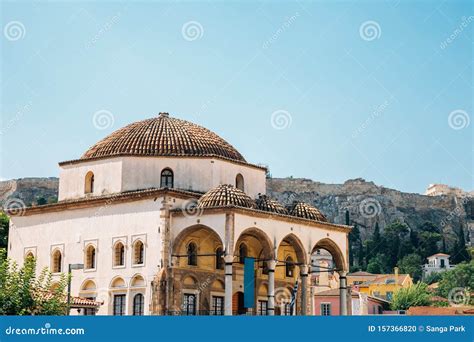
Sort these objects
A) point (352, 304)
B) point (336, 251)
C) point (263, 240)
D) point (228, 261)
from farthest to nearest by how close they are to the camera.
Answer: point (352, 304) → point (336, 251) → point (263, 240) → point (228, 261)

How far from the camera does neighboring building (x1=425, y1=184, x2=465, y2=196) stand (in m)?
156

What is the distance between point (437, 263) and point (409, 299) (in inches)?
1738

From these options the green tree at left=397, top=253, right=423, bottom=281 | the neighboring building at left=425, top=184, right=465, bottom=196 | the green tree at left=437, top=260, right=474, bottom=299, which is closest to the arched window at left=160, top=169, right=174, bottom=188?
the green tree at left=437, top=260, right=474, bottom=299

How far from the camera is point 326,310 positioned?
5950 cm

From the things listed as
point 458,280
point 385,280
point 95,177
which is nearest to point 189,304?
point 95,177

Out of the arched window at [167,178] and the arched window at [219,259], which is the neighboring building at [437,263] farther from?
the arched window at [167,178]

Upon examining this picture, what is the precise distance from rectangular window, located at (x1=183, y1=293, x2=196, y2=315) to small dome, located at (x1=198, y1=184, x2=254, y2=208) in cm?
366

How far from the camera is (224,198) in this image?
33.7 metres

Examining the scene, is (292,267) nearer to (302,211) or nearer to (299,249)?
(299,249)

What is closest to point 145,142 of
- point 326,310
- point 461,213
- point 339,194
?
point 326,310

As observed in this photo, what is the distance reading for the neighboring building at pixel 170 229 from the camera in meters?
34.0

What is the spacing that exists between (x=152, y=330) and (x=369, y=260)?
102 metres

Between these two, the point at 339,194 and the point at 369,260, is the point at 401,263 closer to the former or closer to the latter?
the point at 369,260

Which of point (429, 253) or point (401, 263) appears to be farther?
point (429, 253)
